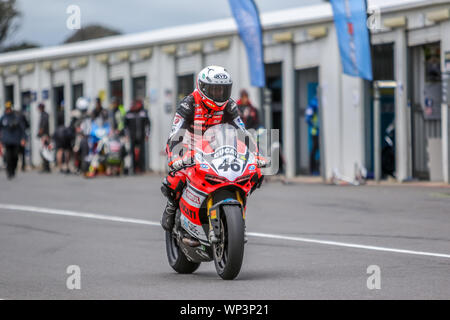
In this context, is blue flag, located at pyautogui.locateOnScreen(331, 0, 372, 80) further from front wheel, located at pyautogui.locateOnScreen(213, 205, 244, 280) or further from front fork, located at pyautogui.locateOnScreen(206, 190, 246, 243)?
front wheel, located at pyautogui.locateOnScreen(213, 205, 244, 280)

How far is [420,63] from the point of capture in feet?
72.3

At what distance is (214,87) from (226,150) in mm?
577

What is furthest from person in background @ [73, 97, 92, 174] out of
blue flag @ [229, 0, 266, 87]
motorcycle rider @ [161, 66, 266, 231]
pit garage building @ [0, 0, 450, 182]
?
motorcycle rider @ [161, 66, 266, 231]

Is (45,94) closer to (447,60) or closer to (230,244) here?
(447,60)

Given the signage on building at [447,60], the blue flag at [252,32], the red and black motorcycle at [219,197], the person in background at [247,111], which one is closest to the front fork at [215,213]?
the red and black motorcycle at [219,197]

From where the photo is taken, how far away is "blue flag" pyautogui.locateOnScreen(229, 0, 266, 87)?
23312mm

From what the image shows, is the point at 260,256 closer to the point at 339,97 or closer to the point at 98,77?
the point at 339,97

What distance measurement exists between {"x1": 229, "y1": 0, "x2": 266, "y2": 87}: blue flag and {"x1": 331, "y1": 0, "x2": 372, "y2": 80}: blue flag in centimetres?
283

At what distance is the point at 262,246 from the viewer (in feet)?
38.0

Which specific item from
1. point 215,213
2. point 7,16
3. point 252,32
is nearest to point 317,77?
point 252,32

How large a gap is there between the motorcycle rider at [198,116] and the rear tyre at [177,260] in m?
0.55

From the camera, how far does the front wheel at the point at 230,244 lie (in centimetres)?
832
